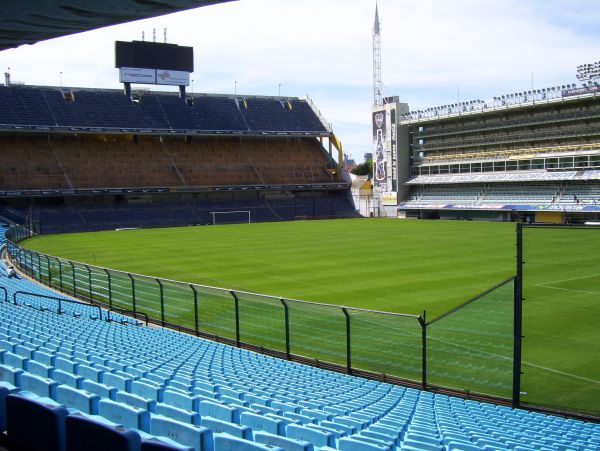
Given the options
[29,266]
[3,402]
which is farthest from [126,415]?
[29,266]

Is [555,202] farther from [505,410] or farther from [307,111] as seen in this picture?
[505,410]

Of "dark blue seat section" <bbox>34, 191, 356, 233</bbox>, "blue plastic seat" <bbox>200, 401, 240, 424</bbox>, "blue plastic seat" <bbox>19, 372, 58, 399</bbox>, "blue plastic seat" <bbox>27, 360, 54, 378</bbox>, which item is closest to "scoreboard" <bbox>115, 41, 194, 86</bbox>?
"dark blue seat section" <bbox>34, 191, 356, 233</bbox>

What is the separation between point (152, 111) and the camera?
7250 cm

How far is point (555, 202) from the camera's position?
61.7 meters

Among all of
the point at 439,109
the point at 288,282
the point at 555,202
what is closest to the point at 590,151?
the point at 555,202

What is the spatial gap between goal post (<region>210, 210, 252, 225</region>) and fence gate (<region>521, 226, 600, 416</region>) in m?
45.2

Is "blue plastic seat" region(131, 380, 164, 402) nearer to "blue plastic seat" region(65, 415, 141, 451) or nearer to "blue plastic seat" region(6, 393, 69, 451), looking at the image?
"blue plastic seat" region(6, 393, 69, 451)

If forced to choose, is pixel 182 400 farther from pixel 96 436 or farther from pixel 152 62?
pixel 152 62

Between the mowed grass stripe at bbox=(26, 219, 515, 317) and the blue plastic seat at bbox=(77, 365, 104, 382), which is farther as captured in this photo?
the mowed grass stripe at bbox=(26, 219, 515, 317)

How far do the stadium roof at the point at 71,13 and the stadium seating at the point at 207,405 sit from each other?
2.19 metres

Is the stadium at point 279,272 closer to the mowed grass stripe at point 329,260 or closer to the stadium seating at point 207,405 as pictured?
the stadium seating at point 207,405

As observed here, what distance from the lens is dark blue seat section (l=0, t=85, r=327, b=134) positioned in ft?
214

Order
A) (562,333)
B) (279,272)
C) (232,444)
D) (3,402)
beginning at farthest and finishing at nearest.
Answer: (279,272)
(562,333)
(3,402)
(232,444)

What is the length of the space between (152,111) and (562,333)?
63.8m
